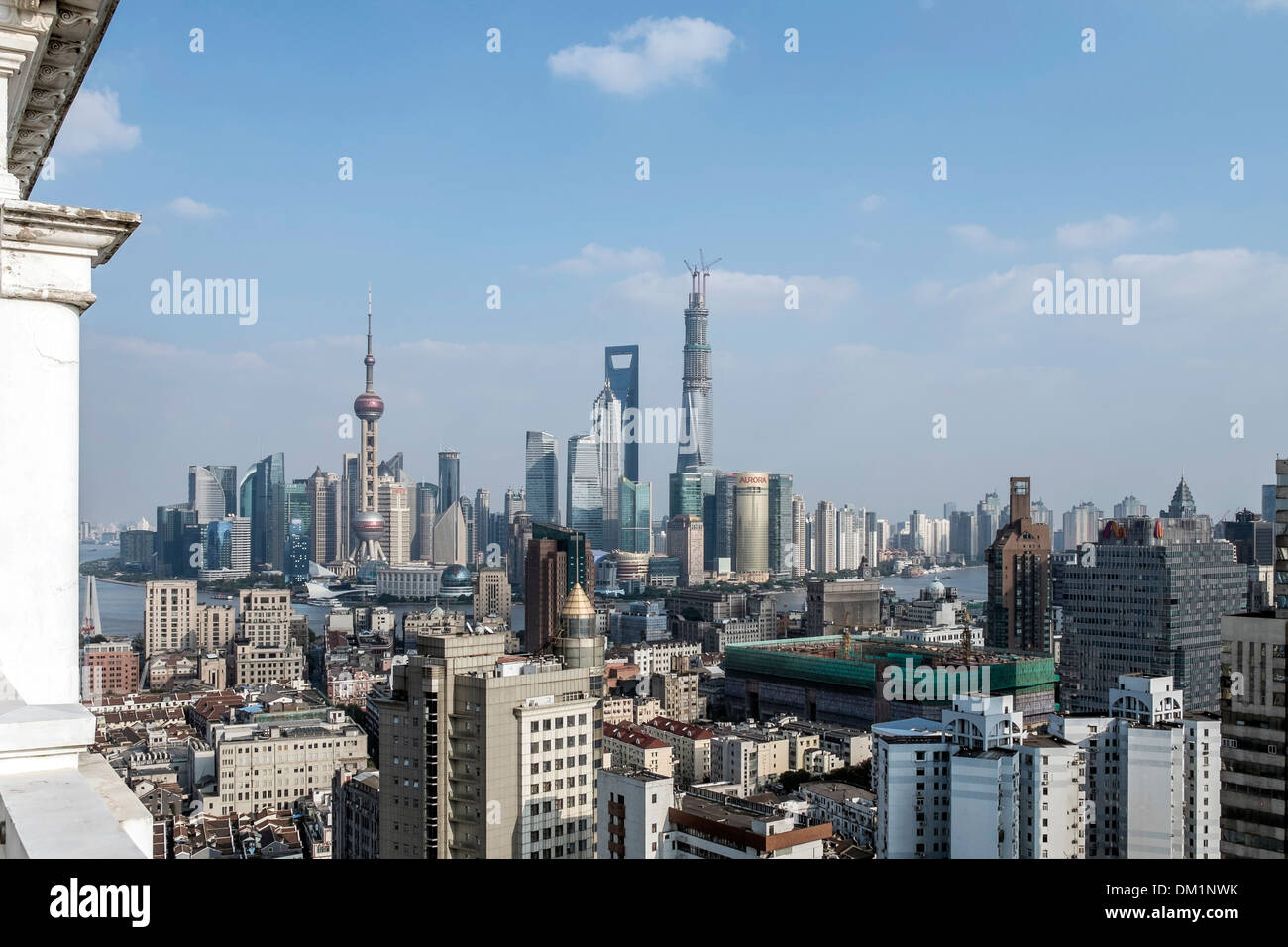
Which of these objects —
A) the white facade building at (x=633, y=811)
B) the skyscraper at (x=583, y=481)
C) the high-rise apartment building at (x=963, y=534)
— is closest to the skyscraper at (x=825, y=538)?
the high-rise apartment building at (x=963, y=534)

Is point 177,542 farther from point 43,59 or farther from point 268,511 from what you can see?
point 43,59

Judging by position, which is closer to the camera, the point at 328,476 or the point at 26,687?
the point at 26,687

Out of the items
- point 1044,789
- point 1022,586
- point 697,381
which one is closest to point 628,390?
point 697,381

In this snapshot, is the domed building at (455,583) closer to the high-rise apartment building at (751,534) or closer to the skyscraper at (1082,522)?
the high-rise apartment building at (751,534)

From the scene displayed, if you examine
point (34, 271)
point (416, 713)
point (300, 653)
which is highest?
point (34, 271)

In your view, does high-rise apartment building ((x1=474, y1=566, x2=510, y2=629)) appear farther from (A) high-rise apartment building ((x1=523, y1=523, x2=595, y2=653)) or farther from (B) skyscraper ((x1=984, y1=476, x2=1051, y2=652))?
(B) skyscraper ((x1=984, y1=476, x2=1051, y2=652))

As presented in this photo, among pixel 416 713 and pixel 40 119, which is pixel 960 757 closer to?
pixel 416 713
